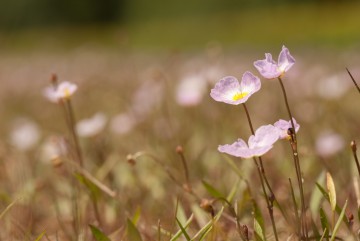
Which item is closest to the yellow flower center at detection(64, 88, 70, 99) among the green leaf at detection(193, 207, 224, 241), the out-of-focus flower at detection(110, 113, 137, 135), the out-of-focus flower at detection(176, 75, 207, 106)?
the green leaf at detection(193, 207, 224, 241)

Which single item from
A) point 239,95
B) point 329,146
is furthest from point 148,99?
point 239,95

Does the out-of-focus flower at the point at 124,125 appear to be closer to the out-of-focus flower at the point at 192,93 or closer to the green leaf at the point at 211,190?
the out-of-focus flower at the point at 192,93

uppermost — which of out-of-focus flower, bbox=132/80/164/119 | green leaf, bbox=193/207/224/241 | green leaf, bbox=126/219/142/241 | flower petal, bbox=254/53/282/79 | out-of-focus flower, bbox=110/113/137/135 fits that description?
flower petal, bbox=254/53/282/79

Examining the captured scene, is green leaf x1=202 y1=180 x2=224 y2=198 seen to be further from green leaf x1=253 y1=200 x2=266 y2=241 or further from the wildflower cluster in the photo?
the wildflower cluster

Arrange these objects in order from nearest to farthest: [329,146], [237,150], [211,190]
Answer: [237,150] < [211,190] < [329,146]

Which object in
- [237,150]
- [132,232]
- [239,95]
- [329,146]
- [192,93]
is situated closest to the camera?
[237,150]

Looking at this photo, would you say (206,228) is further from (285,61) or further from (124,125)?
(124,125)

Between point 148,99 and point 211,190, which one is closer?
point 211,190

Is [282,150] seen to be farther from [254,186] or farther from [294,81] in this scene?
[294,81]
